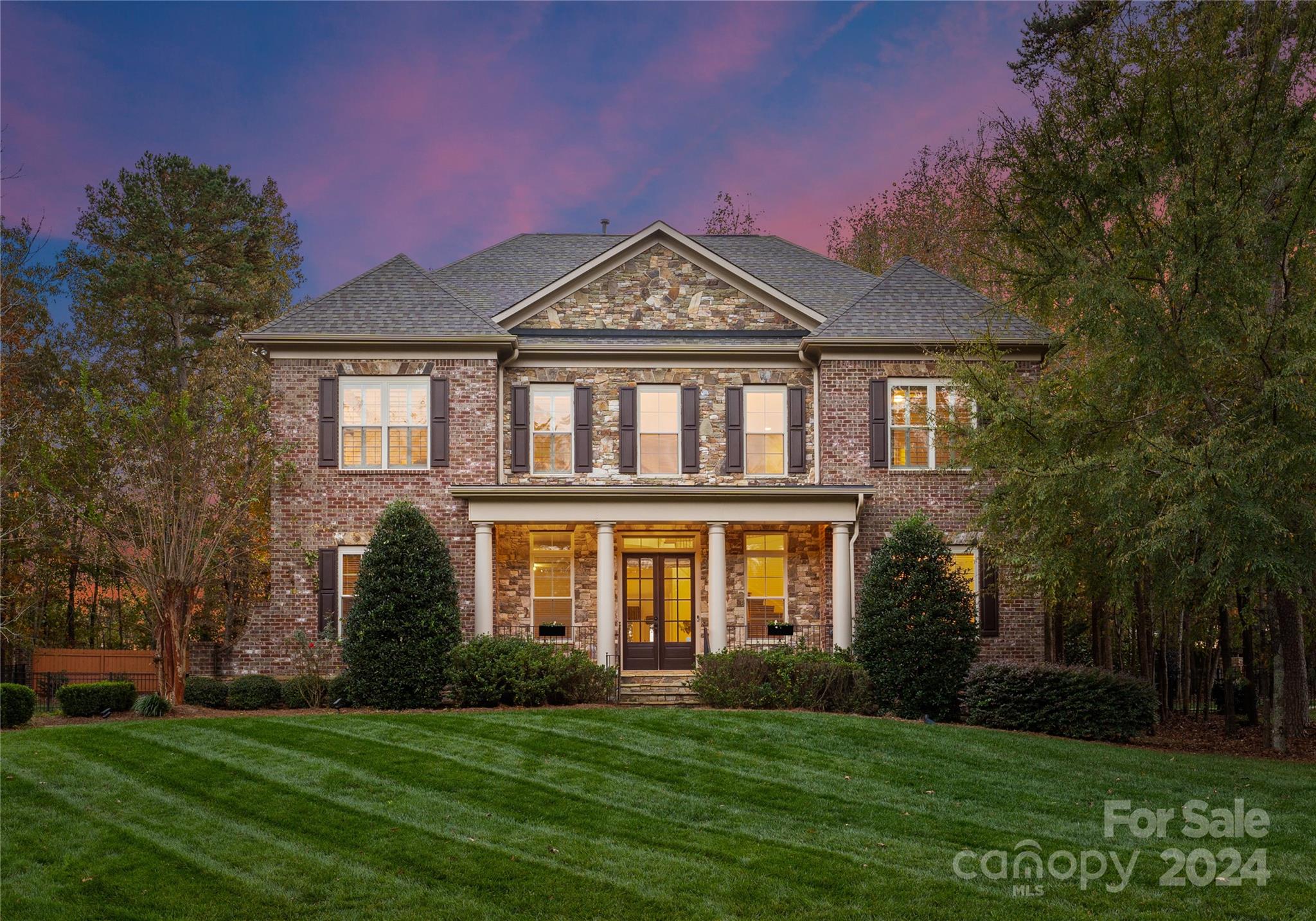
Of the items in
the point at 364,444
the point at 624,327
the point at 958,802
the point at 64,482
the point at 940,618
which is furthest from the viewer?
the point at 64,482

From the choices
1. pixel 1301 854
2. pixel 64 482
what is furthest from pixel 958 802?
pixel 64 482

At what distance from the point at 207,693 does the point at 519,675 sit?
216 inches

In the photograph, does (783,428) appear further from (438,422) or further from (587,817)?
(587,817)

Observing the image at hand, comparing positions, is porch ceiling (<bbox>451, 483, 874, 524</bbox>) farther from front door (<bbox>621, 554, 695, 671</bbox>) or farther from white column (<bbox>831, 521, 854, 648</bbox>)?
front door (<bbox>621, 554, 695, 671</bbox>)

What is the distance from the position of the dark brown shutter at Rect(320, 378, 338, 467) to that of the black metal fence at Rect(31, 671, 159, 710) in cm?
503

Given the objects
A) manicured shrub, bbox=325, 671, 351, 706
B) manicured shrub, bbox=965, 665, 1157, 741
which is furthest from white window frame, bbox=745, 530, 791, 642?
manicured shrub, bbox=325, 671, 351, 706

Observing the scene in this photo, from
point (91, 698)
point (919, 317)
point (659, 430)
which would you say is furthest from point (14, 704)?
point (919, 317)

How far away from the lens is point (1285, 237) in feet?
44.5

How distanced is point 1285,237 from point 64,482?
75.5 ft

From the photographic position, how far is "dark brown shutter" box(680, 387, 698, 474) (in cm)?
1997

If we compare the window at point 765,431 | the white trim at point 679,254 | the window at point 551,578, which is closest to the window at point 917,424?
the window at point 765,431

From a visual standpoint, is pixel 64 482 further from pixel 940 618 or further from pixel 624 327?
pixel 940 618

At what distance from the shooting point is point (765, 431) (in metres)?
20.2

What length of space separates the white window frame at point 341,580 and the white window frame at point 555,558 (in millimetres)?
3145
